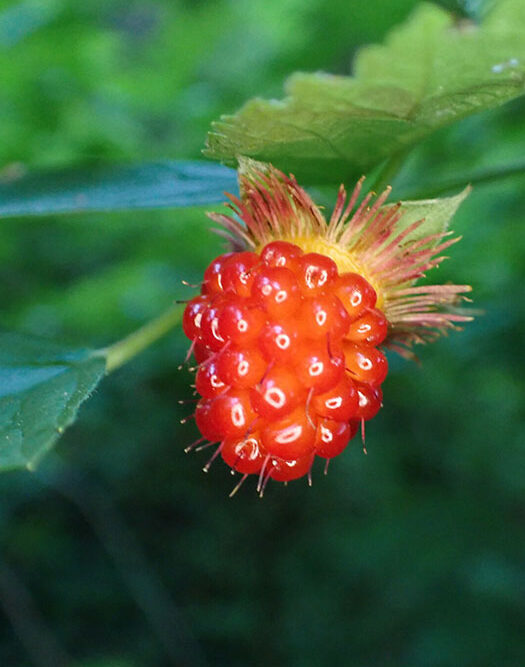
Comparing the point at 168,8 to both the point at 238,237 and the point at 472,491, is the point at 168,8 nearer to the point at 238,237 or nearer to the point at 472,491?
the point at 238,237

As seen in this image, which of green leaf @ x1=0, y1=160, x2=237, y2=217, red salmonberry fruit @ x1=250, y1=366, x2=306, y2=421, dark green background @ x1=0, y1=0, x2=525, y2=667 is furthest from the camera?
dark green background @ x1=0, y1=0, x2=525, y2=667

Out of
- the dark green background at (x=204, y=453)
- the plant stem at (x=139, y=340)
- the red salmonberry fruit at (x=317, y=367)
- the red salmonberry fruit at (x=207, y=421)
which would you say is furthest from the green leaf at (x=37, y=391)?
the dark green background at (x=204, y=453)

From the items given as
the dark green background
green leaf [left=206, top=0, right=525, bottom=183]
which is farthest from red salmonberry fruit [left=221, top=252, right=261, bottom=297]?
the dark green background

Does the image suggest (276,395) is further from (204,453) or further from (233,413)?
(204,453)

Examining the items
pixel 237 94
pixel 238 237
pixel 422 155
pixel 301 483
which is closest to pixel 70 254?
pixel 237 94

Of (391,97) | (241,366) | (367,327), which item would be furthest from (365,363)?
(391,97)

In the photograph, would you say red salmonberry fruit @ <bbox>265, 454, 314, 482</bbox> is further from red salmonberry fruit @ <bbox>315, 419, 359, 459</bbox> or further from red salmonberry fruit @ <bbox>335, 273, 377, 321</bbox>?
red salmonberry fruit @ <bbox>335, 273, 377, 321</bbox>
